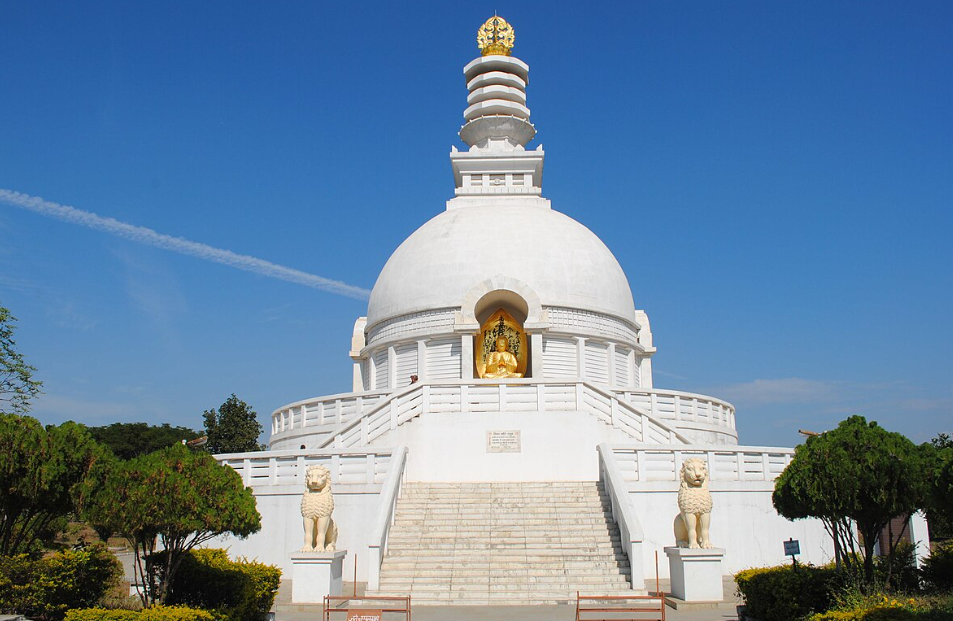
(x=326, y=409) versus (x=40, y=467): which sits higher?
(x=326, y=409)

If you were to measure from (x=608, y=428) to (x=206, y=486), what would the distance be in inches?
471

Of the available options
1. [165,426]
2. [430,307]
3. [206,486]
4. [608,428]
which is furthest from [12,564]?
[165,426]

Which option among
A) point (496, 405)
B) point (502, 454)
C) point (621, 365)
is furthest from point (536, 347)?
point (502, 454)

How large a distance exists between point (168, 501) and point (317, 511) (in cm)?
419

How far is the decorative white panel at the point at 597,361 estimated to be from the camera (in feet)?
106

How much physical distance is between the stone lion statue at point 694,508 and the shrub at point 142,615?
→ 28.3ft

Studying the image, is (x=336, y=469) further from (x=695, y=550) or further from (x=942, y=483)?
(x=942, y=483)

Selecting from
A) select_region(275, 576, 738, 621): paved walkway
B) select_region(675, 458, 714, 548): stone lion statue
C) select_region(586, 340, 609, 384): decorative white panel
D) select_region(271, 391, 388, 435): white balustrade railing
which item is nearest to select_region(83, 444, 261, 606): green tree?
select_region(275, 576, 738, 621): paved walkway

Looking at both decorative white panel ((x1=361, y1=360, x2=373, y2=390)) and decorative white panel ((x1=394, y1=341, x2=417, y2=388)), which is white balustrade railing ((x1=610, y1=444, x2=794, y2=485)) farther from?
decorative white panel ((x1=361, y1=360, x2=373, y2=390))

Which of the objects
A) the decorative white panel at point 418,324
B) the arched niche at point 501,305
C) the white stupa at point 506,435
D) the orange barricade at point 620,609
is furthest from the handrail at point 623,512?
the decorative white panel at point 418,324

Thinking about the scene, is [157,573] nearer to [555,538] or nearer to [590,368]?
[555,538]

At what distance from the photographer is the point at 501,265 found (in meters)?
33.0

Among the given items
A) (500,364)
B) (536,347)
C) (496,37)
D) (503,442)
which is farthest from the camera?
(496,37)

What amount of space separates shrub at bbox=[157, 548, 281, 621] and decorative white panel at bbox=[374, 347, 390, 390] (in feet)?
62.5
